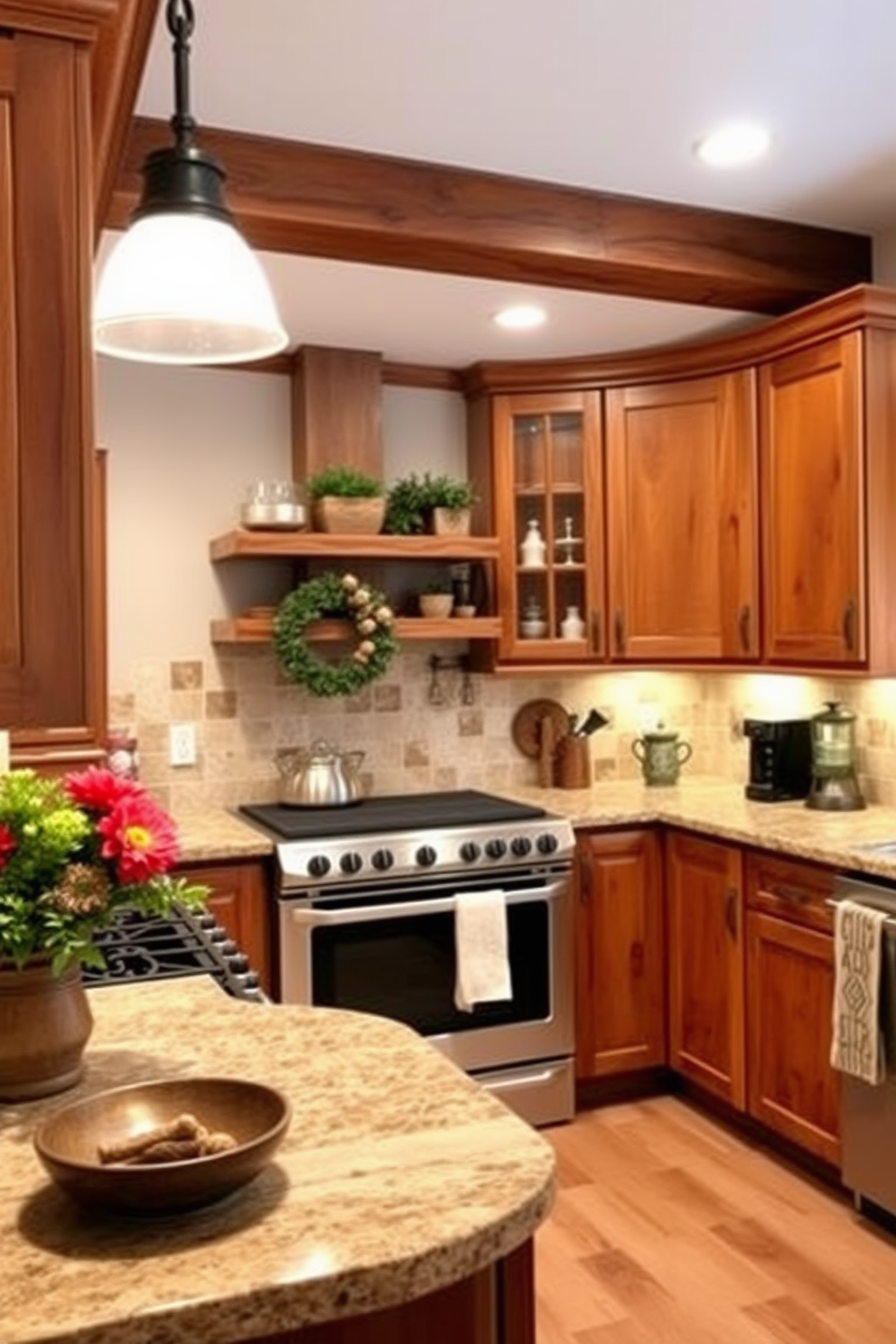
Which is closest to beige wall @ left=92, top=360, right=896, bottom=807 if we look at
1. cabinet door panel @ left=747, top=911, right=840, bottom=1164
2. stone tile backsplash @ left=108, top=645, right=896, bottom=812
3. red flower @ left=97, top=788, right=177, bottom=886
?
stone tile backsplash @ left=108, top=645, right=896, bottom=812

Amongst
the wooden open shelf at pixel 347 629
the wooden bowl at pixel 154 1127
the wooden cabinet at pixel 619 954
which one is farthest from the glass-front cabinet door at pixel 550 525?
the wooden bowl at pixel 154 1127

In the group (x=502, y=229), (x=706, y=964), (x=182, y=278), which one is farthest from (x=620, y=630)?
(x=182, y=278)

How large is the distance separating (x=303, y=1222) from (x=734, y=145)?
233 cm

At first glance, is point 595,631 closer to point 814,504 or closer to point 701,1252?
point 814,504

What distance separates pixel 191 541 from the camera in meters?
3.62

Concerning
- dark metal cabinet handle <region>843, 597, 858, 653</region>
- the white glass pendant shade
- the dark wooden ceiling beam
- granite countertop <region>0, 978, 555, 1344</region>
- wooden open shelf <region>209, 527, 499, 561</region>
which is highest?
the dark wooden ceiling beam

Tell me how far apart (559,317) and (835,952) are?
1.97m

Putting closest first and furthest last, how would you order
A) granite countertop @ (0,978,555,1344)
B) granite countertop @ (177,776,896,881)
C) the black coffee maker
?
granite countertop @ (0,978,555,1344), granite countertop @ (177,776,896,881), the black coffee maker

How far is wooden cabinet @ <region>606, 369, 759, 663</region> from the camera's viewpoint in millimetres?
3484

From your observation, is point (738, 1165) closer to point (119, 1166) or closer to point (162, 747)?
point (162, 747)

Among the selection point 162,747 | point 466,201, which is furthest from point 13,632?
point 162,747

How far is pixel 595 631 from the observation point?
380cm

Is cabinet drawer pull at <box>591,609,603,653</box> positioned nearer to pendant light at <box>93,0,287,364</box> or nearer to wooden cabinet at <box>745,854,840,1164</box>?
wooden cabinet at <box>745,854,840,1164</box>

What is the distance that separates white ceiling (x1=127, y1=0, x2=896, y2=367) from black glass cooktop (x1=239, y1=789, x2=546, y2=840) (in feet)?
4.95
